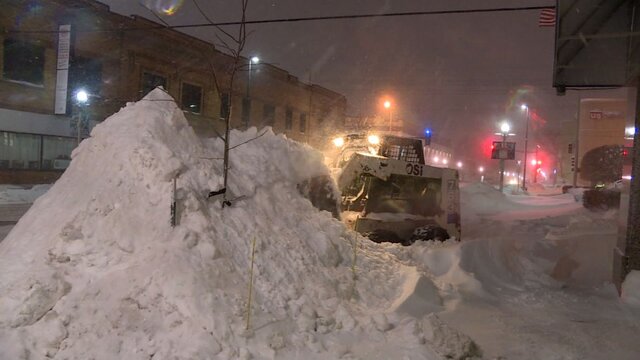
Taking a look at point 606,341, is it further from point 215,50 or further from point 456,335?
point 215,50

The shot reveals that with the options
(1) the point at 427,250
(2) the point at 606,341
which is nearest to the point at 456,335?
(2) the point at 606,341

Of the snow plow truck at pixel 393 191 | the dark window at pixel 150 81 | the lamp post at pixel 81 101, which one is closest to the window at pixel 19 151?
the lamp post at pixel 81 101

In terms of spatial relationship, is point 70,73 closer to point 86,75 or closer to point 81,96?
point 86,75

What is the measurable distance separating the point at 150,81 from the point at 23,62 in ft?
24.2

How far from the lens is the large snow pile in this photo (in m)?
5.29

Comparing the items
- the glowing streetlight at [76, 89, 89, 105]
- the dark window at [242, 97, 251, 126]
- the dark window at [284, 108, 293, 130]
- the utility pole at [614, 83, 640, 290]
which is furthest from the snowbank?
the dark window at [284, 108, 293, 130]

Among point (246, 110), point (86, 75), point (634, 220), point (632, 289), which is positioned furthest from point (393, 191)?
point (246, 110)

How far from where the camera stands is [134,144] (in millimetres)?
7195

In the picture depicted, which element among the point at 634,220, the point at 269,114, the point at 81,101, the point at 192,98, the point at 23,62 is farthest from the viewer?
the point at 269,114

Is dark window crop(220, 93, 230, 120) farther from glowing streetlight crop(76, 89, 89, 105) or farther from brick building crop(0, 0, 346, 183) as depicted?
glowing streetlight crop(76, 89, 89, 105)

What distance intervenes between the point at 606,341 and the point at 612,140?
172 feet

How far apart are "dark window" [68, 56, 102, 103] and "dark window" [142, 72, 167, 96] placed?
283cm

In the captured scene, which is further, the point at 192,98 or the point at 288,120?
the point at 288,120

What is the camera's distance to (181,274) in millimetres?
5852
